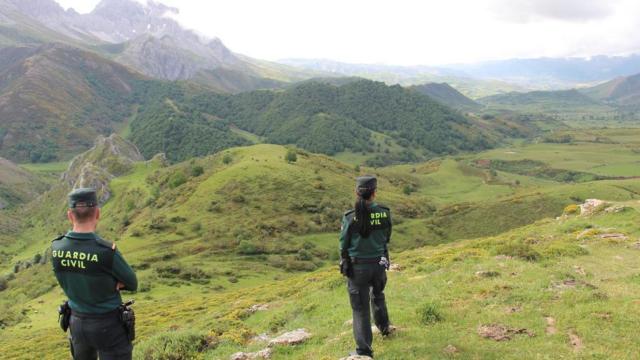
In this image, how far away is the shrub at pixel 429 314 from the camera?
16.3 meters

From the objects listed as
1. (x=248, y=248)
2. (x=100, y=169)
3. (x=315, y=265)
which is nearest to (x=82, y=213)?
(x=315, y=265)

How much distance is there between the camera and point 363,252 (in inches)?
535

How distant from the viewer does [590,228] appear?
116ft

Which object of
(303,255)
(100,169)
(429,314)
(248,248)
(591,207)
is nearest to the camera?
(429,314)

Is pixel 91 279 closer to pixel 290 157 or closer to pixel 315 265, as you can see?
pixel 315 265

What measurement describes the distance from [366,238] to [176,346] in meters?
10.7

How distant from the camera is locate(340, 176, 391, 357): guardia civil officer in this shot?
1345 cm

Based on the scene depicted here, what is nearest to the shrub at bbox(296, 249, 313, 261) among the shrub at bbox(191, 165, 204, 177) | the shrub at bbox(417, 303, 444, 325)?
the shrub at bbox(191, 165, 204, 177)

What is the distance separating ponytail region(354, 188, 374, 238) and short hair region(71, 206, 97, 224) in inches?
274

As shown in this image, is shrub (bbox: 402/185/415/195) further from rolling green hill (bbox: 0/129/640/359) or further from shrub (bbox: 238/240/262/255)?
shrub (bbox: 238/240/262/255)

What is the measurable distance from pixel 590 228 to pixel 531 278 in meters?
19.3

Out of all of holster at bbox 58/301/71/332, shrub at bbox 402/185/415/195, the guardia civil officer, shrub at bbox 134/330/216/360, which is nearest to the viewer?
holster at bbox 58/301/71/332

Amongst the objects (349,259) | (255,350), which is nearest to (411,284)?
(255,350)

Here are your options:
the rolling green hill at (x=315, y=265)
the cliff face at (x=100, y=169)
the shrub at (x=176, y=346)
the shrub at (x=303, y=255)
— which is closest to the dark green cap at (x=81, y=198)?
the rolling green hill at (x=315, y=265)
